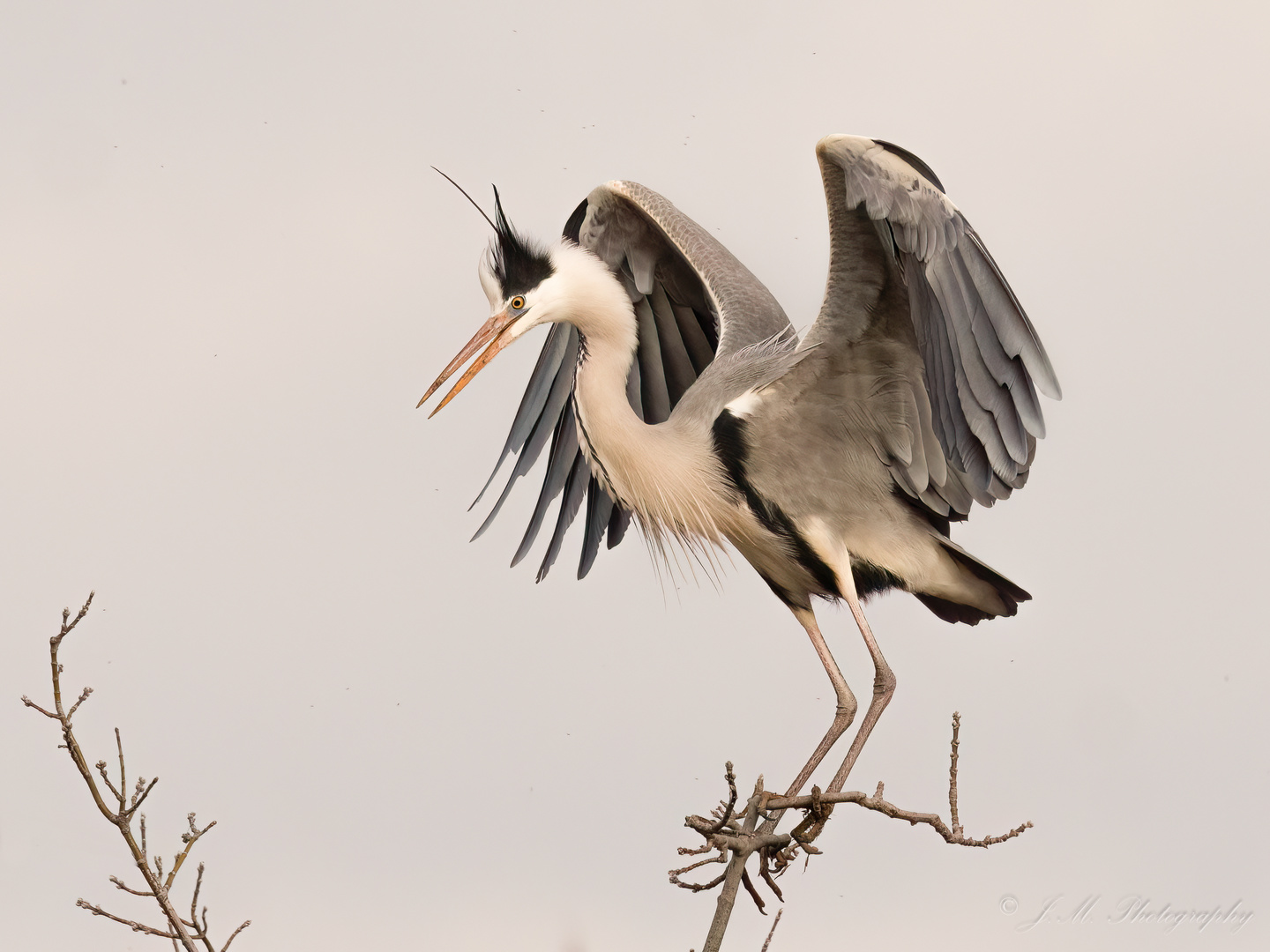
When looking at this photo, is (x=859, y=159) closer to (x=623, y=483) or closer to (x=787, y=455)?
(x=787, y=455)

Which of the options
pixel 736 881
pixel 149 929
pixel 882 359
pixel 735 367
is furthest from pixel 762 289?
pixel 149 929

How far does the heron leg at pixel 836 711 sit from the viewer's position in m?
4.59

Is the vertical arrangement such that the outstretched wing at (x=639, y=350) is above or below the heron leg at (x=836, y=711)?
above

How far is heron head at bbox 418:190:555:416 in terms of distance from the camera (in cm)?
502

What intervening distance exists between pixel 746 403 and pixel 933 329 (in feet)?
2.47

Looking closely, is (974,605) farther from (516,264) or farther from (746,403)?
(516,264)

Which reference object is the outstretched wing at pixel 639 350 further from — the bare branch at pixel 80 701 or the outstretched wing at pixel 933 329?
the bare branch at pixel 80 701

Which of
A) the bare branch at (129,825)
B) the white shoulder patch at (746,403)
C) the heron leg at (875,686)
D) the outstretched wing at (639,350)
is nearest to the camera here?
the bare branch at (129,825)

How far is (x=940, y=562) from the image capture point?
5074 mm

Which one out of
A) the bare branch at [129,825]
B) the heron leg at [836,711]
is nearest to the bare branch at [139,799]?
the bare branch at [129,825]

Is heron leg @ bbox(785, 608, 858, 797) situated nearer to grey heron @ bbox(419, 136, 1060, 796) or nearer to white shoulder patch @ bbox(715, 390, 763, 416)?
grey heron @ bbox(419, 136, 1060, 796)

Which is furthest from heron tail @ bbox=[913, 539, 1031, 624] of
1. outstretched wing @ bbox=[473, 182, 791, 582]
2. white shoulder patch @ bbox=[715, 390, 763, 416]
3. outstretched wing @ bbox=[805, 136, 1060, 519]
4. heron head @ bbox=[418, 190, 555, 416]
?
heron head @ bbox=[418, 190, 555, 416]

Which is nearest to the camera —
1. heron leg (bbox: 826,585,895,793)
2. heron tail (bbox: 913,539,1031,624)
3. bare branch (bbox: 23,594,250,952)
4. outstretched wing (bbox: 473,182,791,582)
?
bare branch (bbox: 23,594,250,952)

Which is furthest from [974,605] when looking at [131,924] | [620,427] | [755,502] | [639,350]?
[131,924]
